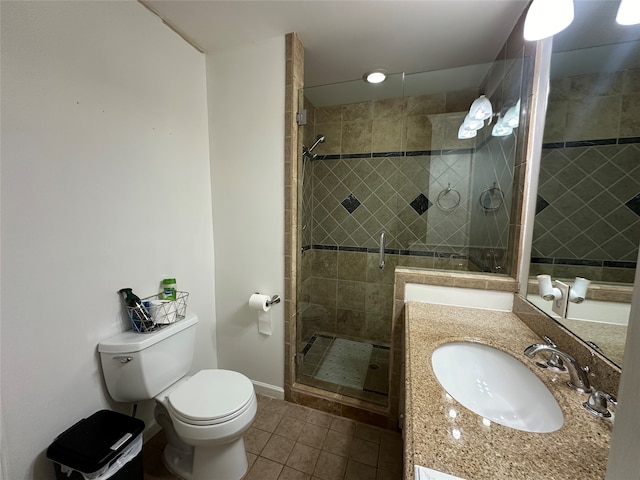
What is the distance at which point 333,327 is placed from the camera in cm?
254

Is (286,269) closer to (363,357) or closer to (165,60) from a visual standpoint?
(363,357)

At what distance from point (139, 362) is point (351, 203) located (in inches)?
75.7

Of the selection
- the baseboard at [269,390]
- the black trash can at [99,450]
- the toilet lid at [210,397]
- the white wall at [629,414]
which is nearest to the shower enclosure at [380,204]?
the baseboard at [269,390]

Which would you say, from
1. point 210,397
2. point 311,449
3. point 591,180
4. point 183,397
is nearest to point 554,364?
point 591,180

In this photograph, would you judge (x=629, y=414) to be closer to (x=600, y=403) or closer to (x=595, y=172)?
(x=600, y=403)

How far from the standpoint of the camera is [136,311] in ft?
4.09

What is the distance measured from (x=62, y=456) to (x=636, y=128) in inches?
87.3

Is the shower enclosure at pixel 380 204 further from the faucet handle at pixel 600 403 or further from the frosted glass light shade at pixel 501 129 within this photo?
the faucet handle at pixel 600 403

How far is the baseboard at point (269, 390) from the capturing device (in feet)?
5.89

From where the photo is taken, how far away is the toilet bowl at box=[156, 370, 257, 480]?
111 cm

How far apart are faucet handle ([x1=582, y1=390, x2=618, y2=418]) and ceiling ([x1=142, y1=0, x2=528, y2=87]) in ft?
5.50

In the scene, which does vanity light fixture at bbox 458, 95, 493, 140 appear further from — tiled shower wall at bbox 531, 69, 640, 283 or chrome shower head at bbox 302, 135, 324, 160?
chrome shower head at bbox 302, 135, 324, 160

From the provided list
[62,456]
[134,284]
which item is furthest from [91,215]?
[62,456]

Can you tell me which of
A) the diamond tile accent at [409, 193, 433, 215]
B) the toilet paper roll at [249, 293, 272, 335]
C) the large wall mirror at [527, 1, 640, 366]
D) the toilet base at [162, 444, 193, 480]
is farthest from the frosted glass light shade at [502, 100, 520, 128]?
the toilet base at [162, 444, 193, 480]
